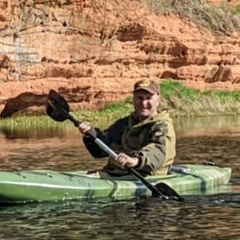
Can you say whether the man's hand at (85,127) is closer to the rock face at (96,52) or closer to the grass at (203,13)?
the rock face at (96,52)

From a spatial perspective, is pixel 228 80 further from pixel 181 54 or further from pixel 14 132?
pixel 14 132

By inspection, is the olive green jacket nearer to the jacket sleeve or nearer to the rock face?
the jacket sleeve

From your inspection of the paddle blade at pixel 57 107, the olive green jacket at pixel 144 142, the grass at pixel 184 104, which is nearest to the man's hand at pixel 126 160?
the olive green jacket at pixel 144 142

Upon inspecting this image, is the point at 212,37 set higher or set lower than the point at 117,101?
higher

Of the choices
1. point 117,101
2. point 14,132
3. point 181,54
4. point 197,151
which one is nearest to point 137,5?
point 181,54

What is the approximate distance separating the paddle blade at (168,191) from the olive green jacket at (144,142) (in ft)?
0.93

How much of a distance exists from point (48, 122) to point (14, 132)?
14.6 feet

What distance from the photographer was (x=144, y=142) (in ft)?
45.6

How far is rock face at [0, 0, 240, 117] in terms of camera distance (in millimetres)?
39188

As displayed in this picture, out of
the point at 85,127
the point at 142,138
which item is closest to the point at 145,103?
the point at 142,138

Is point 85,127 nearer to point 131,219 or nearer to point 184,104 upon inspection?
point 131,219

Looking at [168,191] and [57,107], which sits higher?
[57,107]

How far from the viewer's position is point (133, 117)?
14.0 meters

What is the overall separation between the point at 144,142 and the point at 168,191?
2.69 feet
